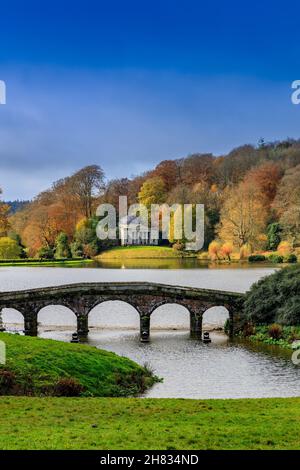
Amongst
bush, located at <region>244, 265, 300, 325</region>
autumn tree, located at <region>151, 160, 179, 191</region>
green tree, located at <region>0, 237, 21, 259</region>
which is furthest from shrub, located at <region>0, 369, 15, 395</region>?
autumn tree, located at <region>151, 160, 179, 191</region>

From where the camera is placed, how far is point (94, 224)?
134125mm

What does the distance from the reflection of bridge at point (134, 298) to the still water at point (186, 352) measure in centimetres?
Result: 162

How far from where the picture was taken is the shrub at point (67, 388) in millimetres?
28172

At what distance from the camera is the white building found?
134625 mm

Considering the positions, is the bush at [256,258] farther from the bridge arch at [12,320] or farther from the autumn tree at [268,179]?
the bridge arch at [12,320]

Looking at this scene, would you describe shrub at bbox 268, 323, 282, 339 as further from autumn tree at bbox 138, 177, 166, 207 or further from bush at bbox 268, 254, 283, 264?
autumn tree at bbox 138, 177, 166, 207

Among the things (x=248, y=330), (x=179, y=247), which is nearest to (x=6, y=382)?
(x=248, y=330)

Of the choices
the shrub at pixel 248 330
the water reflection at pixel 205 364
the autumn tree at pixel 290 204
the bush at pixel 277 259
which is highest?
the autumn tree at pixel 290 204

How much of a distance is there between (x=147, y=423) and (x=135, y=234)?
381ft

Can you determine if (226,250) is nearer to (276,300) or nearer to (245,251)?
(245,251)

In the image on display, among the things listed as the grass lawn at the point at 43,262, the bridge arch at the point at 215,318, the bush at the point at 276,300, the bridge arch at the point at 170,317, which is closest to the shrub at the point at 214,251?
the grass lawn at the point at 43,262

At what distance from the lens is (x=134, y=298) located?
4984cm

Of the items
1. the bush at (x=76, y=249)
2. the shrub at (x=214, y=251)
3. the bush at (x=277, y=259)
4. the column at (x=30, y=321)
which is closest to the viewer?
the column at (x=30, y=321)

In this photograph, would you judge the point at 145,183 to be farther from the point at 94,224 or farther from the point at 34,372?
the point at 34,372
